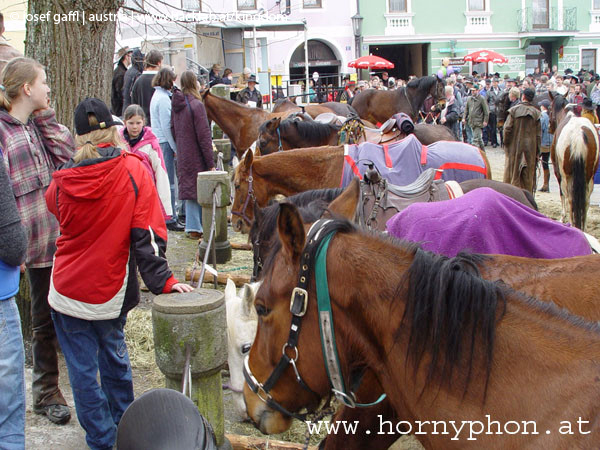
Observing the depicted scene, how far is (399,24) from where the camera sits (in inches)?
1302

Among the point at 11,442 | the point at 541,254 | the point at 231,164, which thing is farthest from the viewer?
the point at 231,164

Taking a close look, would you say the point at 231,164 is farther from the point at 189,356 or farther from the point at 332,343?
the point at 332,343

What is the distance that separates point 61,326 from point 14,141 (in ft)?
3.60

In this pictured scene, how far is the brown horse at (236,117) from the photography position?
29.1 ft

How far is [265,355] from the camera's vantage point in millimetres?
1953

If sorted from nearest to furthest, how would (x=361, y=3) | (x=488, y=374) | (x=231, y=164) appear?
(x=488, y=374) < (x=231, y=164) < (x=361, y=3)

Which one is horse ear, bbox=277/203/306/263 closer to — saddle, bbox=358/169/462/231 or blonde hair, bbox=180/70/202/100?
saddle, bbox=358/169/462/231

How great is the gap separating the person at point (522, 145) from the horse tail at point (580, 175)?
165 cm

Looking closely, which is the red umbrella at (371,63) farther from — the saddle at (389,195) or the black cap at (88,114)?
the black cap at (88,114)

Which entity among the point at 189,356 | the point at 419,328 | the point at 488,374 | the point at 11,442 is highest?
the point at 419,328

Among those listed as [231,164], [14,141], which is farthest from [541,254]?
[231,164]

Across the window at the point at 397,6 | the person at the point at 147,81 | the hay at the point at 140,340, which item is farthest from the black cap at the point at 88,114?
the window at the point at 397,6

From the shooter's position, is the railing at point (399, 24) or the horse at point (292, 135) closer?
the horse at point (292, 135)

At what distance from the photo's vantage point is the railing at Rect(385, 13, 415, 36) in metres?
32.8
